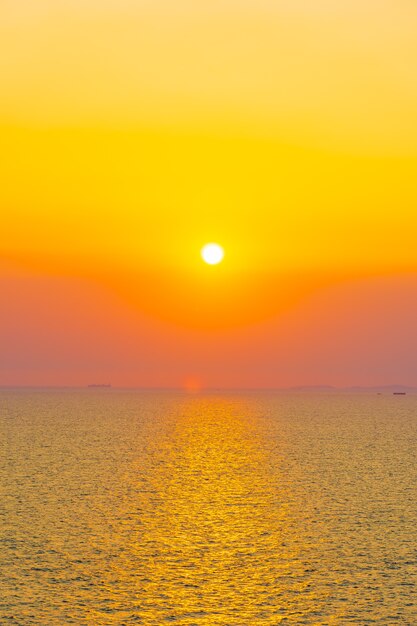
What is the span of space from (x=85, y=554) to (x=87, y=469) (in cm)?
4401

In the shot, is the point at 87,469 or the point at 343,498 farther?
the point at 87,469

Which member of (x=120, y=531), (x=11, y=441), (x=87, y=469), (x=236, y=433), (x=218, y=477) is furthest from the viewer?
(x=236, y=433)

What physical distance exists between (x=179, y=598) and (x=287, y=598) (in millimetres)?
4345

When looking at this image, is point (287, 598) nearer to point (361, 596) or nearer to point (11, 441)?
point (361, 596)

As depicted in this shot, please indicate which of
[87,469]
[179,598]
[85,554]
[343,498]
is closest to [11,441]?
[87,469]

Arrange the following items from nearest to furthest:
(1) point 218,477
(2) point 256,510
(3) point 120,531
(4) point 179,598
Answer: (4) point 179,598
(3) point 120,531
(2) point 256,510
(1) point 218,477

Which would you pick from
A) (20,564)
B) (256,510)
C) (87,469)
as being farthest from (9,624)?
(87,469)

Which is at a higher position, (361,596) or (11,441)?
(11,441)

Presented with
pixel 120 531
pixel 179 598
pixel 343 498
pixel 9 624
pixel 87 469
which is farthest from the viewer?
pixel 87 469

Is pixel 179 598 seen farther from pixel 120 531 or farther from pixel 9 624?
pixel 120 531

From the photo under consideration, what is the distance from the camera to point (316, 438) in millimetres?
140500

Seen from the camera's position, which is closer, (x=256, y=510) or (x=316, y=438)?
(x=256, y=510)

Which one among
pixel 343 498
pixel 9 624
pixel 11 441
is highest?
pixel 11 441

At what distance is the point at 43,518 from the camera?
168 ft
